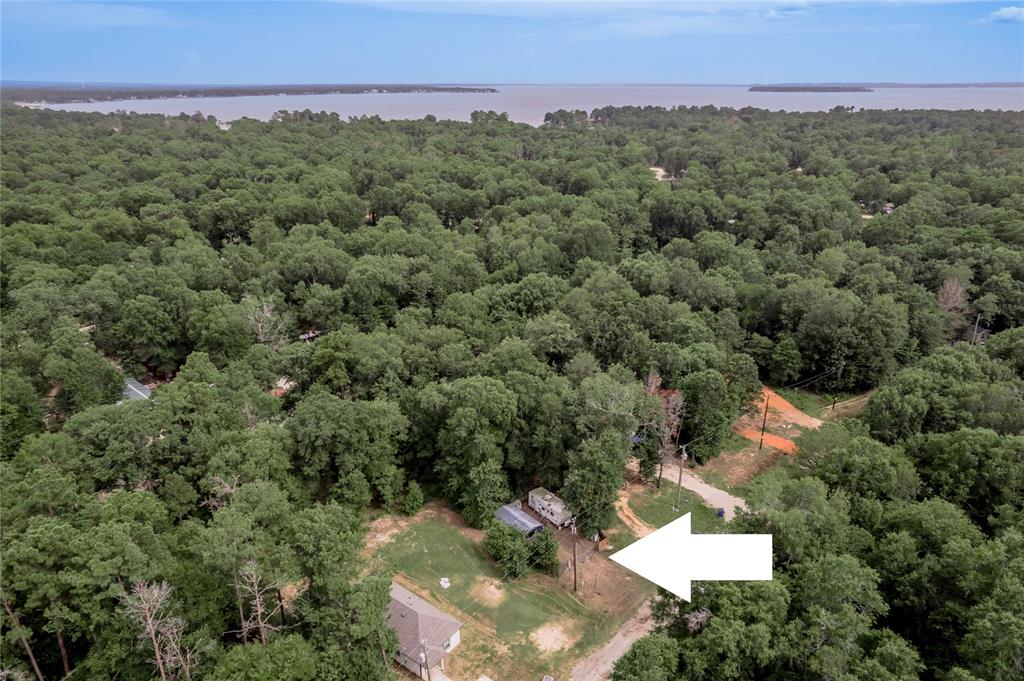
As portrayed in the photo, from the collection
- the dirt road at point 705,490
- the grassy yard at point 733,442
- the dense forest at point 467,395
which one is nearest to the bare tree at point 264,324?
the dense forest at point 467,395

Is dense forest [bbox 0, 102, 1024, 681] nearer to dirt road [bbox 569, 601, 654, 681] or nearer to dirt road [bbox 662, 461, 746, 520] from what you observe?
dirt road [bbox 662, 461, 746, 520]

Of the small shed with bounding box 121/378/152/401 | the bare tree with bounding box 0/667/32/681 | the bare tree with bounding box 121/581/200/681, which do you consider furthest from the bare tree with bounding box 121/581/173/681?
the small shed with bounding box 121/378/152/401

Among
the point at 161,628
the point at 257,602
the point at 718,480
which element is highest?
the point at 257,602

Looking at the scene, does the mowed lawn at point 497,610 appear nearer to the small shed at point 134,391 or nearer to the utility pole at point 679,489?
the utility pole at point 679,489

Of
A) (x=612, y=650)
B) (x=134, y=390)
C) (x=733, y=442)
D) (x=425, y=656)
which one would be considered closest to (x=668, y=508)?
(x=733, y=442)

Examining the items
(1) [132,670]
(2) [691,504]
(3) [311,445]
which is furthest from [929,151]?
(1) [132,670]

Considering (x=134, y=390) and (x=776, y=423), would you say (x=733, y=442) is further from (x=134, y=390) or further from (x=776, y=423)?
(x=134, y=390)

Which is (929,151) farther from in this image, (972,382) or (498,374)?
(498,374)
